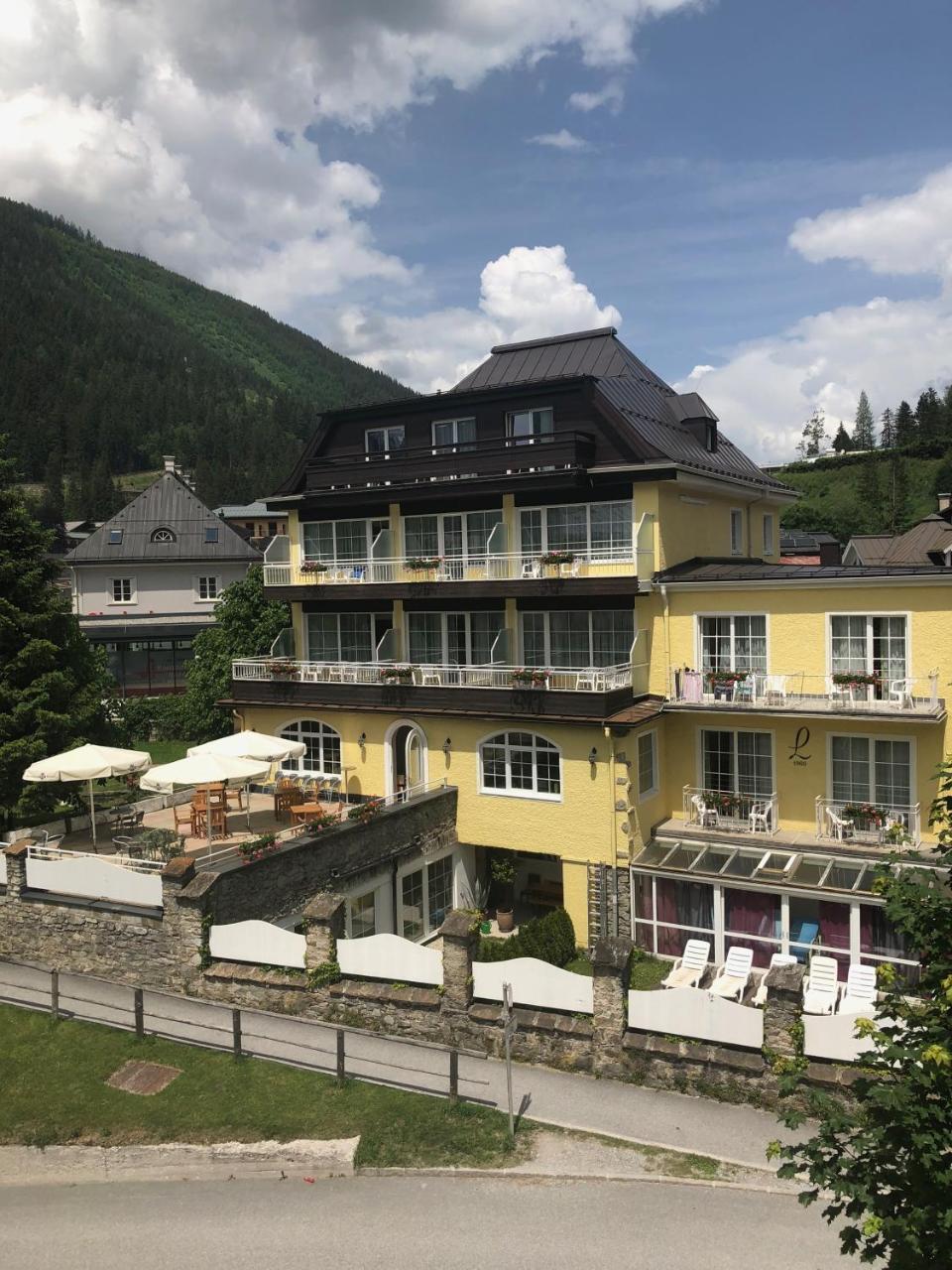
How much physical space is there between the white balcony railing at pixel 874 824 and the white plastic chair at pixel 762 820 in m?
1.24

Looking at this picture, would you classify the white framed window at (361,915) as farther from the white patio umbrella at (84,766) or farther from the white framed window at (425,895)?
the white patio umbrella at (84,766)

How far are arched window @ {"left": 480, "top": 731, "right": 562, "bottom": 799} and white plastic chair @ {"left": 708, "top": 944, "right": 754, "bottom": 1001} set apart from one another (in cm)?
579

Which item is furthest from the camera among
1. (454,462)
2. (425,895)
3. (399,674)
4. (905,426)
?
(905,426)

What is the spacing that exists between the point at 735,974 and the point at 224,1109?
11066 millimetres

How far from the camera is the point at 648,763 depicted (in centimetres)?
2464

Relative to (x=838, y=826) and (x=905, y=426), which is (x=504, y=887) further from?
(x=905, y=426)

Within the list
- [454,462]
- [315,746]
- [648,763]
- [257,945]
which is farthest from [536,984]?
[454,462]

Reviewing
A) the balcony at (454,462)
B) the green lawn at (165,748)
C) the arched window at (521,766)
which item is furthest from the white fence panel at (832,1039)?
the green lawn at (165,748)

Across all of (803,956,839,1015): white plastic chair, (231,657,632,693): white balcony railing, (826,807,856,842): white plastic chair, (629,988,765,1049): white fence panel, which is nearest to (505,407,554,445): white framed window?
(231,657,632,693): white balcony railing

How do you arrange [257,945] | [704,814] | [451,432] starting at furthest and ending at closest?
[451,432] < [704,814] < [257,945]

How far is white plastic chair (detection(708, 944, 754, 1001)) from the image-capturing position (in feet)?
62.8

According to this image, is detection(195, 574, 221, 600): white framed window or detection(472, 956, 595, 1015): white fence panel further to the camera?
detection(195, 574, 221, 600): white framed window

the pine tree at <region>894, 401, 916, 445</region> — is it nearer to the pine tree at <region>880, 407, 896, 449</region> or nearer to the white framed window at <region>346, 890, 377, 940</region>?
the pine tree at <region>880, 407, 896, 449</region>

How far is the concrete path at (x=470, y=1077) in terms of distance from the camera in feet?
Result: 45.9
